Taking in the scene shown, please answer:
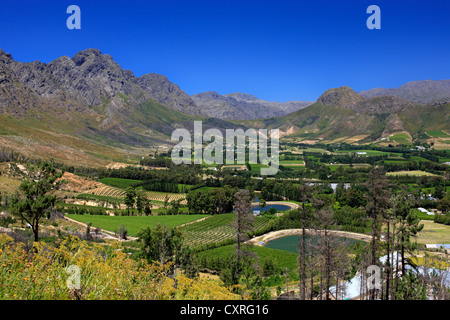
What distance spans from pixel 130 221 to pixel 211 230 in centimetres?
1574

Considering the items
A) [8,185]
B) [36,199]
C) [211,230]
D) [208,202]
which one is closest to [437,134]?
[208,202]

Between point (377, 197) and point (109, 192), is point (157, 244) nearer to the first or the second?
point (377, 197)

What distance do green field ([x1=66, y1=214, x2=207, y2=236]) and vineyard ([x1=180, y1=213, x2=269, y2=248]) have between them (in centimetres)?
335

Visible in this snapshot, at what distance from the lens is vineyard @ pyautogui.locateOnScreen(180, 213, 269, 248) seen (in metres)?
51.4

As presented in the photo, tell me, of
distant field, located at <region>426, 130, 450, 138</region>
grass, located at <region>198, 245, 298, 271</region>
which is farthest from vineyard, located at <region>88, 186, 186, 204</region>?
distant field, located at <region>426, 130, 450, 138</region>

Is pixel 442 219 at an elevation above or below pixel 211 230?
above

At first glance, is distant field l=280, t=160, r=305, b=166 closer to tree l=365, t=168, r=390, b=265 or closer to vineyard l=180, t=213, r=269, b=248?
vineyard l=180, t=213, r=269, b=248

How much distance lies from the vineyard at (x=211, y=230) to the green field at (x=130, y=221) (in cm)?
335

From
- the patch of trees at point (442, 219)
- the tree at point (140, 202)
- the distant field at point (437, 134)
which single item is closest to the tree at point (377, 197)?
the patch of trees at point (442, 219)

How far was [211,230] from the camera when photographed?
5819cm

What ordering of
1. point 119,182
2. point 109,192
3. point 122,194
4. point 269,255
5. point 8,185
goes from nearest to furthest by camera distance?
point 269,255, point 8,185, point 122,194, point 109,192, point 119,182

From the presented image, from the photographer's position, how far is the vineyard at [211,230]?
51353mm

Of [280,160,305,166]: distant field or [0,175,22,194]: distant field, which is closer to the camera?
[0,175,22,194]: distant field
